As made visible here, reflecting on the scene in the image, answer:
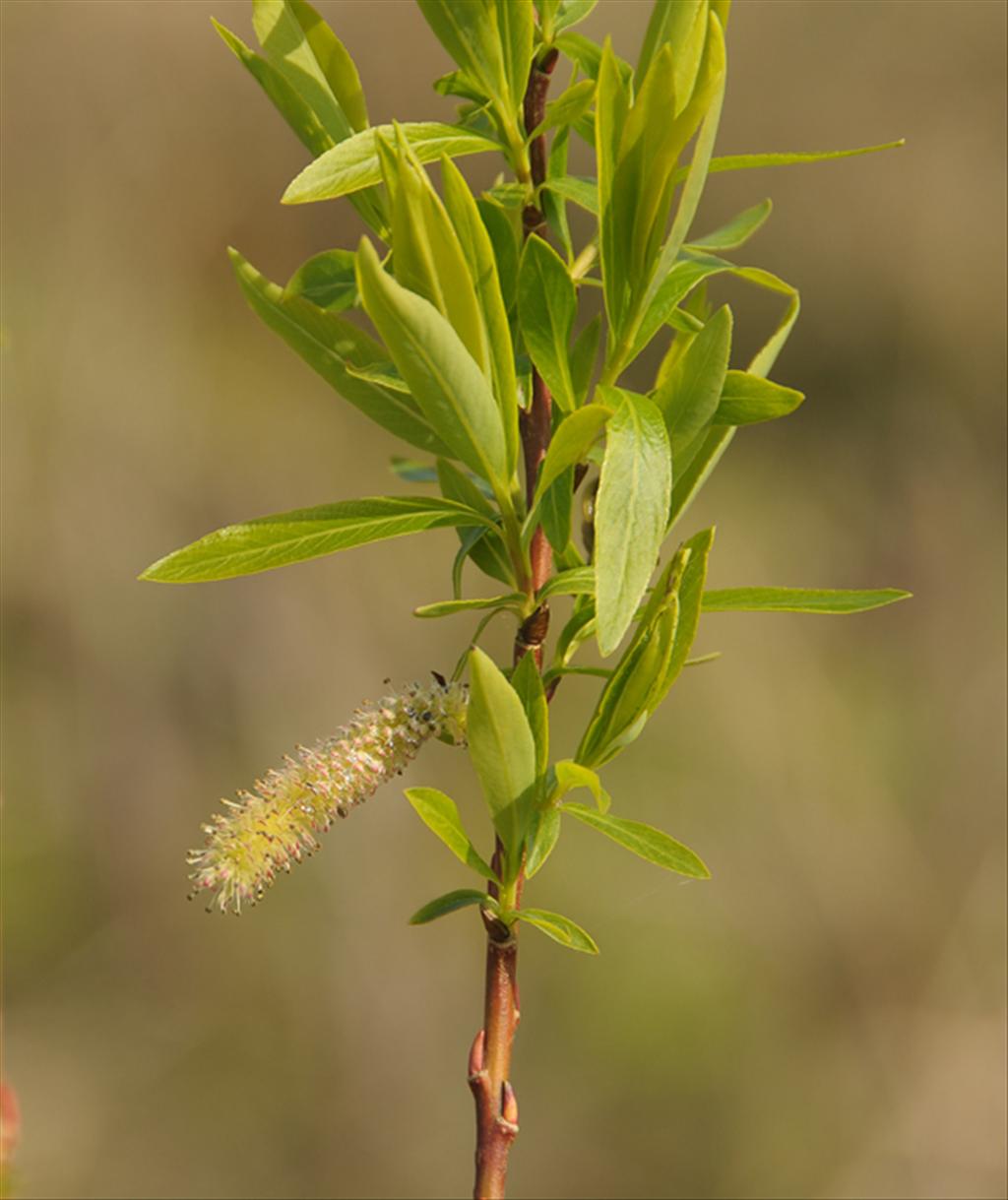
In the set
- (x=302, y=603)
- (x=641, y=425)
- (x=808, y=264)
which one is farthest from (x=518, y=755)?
(x=808, y=264)

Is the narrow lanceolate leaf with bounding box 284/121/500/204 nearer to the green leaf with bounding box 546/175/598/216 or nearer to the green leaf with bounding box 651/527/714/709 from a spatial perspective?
the green leaf with bounding box 546/175/598/216

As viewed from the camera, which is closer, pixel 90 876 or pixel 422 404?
pixel 422 404

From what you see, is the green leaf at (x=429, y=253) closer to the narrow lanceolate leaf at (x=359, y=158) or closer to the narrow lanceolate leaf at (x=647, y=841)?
the narrow lanceolate leaf at (x=359, y=158)

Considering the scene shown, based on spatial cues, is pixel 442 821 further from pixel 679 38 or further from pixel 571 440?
pixel 679 38

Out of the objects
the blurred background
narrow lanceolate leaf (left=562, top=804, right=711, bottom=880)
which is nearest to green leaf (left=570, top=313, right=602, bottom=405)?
narrow lanceolate leaf (left=562, top=804, right=711, bottom=880)

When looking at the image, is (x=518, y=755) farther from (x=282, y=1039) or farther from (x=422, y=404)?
(x=282, y=1039)

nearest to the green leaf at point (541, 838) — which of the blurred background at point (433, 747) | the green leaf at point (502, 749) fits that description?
the green leaf at point (502, 749)
